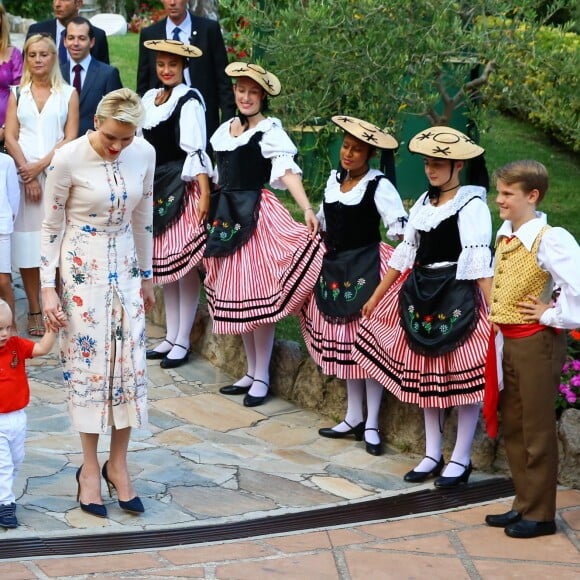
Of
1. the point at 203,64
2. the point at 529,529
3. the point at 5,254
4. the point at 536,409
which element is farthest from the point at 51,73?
the point at 529,529

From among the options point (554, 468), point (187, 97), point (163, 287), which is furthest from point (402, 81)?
point (554, 468)

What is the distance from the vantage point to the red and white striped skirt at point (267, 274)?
6.27 m

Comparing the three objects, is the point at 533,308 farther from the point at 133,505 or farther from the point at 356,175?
the point at 133,505

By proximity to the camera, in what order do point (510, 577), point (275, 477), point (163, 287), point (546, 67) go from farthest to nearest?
point (163, 287), point (546, 67), point (275, 477), point (510, 577)

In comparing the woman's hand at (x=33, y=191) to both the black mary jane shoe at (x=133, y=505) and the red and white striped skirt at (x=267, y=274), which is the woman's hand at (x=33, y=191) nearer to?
the red and white striped skirt at (x=267, y=274)

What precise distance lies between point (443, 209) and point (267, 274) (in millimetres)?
1329

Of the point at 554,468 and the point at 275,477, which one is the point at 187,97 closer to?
the point at 275,477

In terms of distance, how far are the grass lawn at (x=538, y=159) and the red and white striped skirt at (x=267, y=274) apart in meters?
0.81

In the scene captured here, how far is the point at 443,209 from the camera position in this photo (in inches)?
213

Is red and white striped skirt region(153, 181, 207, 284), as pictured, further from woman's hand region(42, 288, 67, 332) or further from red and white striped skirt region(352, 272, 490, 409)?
woman's hand region(42, 288, 67, 332)

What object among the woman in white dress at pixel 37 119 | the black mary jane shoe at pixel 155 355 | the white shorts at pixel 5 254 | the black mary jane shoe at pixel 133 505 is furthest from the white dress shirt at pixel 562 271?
the woman in white dress at pixel 37 119

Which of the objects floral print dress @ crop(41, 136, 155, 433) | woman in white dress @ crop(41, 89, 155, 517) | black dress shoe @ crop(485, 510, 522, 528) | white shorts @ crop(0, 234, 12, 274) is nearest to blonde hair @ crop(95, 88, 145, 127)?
woman in white dress @ crop(41, 89, 155, 517)

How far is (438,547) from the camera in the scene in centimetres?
486

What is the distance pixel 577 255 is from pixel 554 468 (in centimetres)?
89
